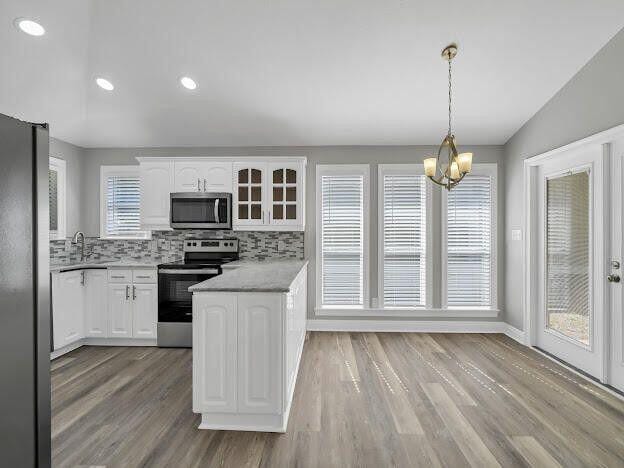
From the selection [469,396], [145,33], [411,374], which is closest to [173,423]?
[411,374]

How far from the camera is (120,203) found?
4750 millimetres

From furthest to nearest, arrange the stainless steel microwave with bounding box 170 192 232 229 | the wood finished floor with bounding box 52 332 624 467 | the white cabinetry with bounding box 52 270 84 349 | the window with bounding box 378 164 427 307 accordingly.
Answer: the window with bounding box 378 164 427 307
the stainless steel microwave with bounding box 170 192 232 229
the white cabinetry with bounding box 52 270 84 349
the wood finished floor with bounding box 52 332 624 467

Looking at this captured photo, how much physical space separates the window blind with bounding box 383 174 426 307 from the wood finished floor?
38.8 inches

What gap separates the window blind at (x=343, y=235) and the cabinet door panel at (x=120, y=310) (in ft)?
7.53

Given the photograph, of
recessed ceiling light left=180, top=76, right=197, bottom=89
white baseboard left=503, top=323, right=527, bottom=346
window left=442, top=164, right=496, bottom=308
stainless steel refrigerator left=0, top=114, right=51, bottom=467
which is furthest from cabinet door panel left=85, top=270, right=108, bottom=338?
white baseboard left=503, top=323, right=527, bottom=346

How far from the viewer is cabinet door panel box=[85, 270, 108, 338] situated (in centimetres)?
409

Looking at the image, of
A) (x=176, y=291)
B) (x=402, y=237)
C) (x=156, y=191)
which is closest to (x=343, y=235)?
(x=402, y=237)

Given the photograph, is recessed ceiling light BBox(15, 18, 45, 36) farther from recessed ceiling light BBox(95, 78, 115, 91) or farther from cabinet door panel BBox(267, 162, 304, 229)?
cabinet door panel BBox(267, 162, 304, 229)

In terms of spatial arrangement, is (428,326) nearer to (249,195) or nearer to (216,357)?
(249,195)

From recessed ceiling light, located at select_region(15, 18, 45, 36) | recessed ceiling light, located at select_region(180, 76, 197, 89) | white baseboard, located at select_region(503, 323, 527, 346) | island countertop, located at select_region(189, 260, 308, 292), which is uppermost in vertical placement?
recessed ceiling light, located at select_region(15, 18, 45, 36)

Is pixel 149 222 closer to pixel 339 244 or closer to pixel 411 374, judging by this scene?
pixel 339 244

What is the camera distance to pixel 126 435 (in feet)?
7.50

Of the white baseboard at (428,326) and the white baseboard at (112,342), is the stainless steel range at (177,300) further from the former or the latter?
the white baseboard at (428,326)

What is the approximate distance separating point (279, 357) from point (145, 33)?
2814 mm
